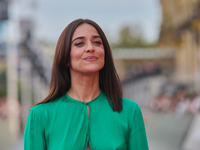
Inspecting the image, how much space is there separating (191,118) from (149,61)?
3751 mm

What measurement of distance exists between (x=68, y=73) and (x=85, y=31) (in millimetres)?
224

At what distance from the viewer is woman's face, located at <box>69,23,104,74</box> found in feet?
5.40

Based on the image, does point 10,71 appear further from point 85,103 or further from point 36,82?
point 85,103

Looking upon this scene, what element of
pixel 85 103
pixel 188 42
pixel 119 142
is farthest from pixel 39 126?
pixel 188 42

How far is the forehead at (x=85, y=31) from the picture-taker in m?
1.66

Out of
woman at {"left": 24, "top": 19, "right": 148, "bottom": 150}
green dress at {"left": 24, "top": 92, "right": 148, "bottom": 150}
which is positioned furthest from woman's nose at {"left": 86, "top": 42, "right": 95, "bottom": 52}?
green dress at {"left": 24, "top": 92, "right": 148, "bottom": 150}

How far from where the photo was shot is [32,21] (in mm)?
11516

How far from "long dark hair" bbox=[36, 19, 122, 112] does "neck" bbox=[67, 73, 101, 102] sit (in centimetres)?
4

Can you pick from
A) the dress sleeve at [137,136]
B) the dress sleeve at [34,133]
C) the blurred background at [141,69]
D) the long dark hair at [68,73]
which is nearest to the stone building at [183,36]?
the blurred background at [141,69]

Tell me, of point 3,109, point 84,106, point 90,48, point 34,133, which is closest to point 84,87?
point 84,106

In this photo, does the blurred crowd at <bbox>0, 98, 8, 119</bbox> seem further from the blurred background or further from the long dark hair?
the long dark hair

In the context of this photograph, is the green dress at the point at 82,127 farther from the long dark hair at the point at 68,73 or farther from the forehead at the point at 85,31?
the forehead at the point at 85,31

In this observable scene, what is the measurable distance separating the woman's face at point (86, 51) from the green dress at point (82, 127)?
0.16 m

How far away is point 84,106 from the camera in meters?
1.67
